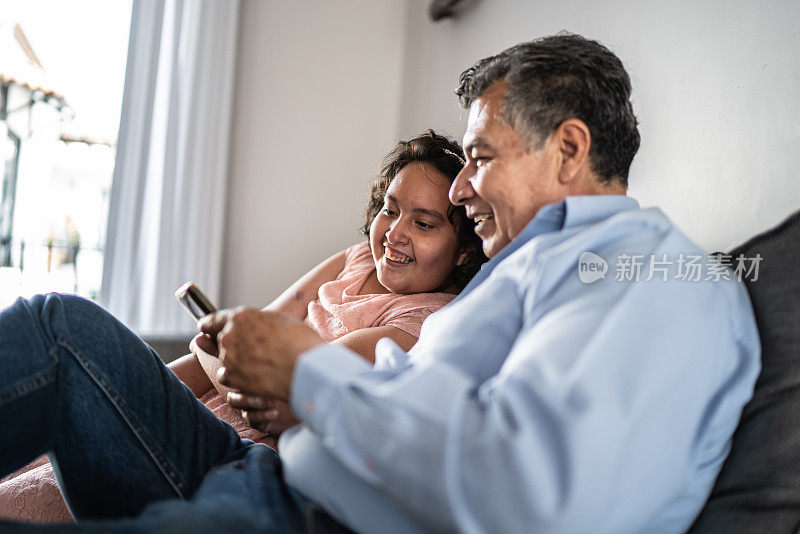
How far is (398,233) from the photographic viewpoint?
1633 mm

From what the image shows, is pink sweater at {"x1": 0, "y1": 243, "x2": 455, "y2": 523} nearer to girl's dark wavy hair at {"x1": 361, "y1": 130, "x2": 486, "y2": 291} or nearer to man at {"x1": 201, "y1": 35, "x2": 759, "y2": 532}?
girl's dark wavy hair at {"x1": 361, "y1": 130, "x2": 486, "y2": 291}

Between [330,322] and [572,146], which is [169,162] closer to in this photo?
[330,322]

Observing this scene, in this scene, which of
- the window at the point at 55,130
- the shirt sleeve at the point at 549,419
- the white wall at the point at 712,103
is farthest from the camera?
the window at the point at 55,130

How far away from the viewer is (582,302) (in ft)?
2.59

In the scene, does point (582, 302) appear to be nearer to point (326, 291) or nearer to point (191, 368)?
point (326, 291)

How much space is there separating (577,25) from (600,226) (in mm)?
1148

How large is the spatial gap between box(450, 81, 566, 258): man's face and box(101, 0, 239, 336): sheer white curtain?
1939mm

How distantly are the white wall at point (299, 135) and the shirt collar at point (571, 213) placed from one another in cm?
203

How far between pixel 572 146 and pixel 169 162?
2123mm

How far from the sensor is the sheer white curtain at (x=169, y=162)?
109 inches

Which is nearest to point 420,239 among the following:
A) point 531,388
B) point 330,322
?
point 330,322

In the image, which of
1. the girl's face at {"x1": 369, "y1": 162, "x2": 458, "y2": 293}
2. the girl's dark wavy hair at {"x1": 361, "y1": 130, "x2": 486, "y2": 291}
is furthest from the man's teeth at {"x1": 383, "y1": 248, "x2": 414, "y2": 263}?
the girl's dark wavy hair at {"x1": 361, "y1": 130, "x2": 486, "y2": 291}

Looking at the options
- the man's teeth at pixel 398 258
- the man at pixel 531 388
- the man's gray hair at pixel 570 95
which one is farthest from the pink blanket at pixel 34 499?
the man's gray hair at pixel 570 95

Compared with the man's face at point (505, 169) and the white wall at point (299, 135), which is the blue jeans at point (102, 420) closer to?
the man's face at point (505, 169)
